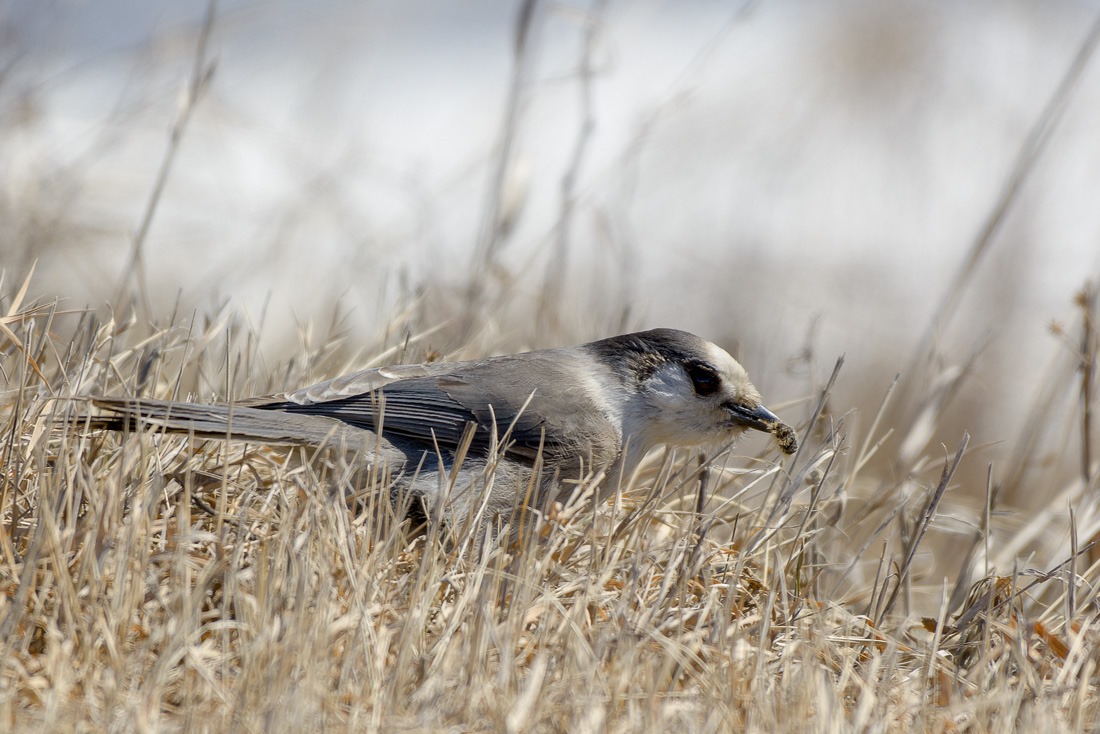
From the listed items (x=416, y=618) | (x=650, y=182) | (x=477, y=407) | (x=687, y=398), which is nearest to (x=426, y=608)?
(x=416, y=618)

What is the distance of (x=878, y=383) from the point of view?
7.68m

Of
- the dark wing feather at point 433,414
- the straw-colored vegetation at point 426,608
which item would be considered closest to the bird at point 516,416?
the dark wing feather at point 433,414

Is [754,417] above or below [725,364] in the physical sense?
below

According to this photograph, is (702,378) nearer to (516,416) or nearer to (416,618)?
(516,416)

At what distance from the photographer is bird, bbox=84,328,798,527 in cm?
321

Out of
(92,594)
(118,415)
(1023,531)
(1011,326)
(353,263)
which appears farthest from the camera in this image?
(1011,326)

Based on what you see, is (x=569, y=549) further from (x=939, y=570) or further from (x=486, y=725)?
(x=939, y=570)

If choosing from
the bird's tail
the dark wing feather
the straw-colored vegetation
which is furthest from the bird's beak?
the bird's tail

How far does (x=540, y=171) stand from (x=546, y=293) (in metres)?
5.60

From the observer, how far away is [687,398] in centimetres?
385

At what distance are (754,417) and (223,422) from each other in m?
1.75

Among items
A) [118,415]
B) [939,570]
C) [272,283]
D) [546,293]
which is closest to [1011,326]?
[939,570]

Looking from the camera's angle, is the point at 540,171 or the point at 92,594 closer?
the point at 92,594

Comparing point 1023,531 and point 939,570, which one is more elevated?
point 1023,531
